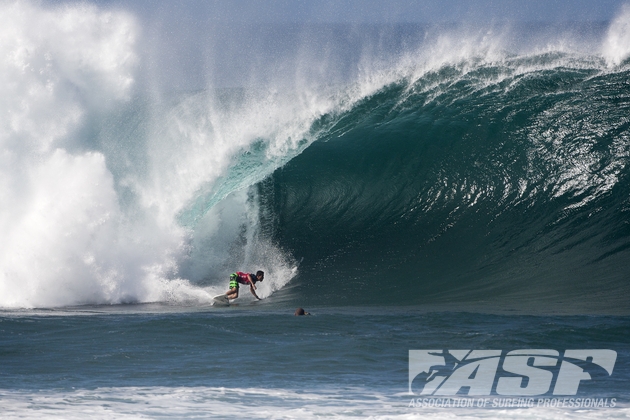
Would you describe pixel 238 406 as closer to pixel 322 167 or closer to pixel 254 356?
pixel 254 356

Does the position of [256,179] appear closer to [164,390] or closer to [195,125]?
[195,125]

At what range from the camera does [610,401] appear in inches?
232

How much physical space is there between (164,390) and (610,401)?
389 cm

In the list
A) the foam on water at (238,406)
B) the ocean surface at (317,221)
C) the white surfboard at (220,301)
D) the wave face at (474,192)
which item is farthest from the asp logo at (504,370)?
the white surfboard at (220,301)

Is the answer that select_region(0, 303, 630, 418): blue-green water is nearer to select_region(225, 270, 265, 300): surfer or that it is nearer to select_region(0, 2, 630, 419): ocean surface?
select_region(0, 2, 630, 419): ocean surface

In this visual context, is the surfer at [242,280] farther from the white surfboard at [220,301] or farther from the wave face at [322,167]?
the wave face at [322,167]

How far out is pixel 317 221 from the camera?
13.9 meters

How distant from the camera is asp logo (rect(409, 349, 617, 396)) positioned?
6371 millimetres

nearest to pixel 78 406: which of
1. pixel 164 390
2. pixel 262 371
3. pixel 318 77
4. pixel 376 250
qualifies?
pixel 164 390

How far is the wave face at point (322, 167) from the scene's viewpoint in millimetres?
12008

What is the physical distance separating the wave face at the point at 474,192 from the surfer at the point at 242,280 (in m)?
0.81

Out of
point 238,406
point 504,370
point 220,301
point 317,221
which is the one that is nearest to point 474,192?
point 317,221

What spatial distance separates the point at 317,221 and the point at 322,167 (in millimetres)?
1629

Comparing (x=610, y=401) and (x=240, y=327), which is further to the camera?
(x=240, y=327)
